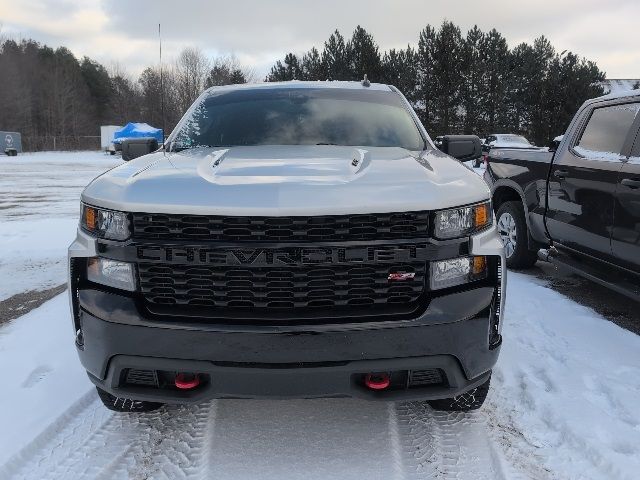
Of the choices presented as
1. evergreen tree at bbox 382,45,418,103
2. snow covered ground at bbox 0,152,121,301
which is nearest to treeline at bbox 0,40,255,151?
evergreen tree at bbox 382,45,418,103

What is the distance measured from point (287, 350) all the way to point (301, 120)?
6.57ft

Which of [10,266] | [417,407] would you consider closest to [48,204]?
[10,266]

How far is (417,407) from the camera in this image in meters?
3.05

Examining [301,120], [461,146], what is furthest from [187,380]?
[461,146]

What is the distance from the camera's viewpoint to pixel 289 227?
87.4 inches

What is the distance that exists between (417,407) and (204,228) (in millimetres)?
1598

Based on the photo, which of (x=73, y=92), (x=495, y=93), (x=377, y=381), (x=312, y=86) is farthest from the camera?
(x=73, y=92)

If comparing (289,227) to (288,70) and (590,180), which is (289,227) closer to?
(590,180)

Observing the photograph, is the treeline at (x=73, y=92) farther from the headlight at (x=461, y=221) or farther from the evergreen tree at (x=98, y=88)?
the headlight at (x=461, y=221)

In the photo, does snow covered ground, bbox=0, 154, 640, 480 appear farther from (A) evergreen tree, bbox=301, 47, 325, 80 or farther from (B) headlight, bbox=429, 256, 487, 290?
(A) evergreen tree, bbox=301, 47, 325, 80

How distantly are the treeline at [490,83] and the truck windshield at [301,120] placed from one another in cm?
4411

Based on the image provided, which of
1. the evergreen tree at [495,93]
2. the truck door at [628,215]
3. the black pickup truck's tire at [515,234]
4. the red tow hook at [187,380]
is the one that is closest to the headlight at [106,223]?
the red tow hook at [187,380]

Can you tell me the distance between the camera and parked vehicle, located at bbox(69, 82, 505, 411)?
2232 mm

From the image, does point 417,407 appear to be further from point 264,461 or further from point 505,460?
point 264,461
